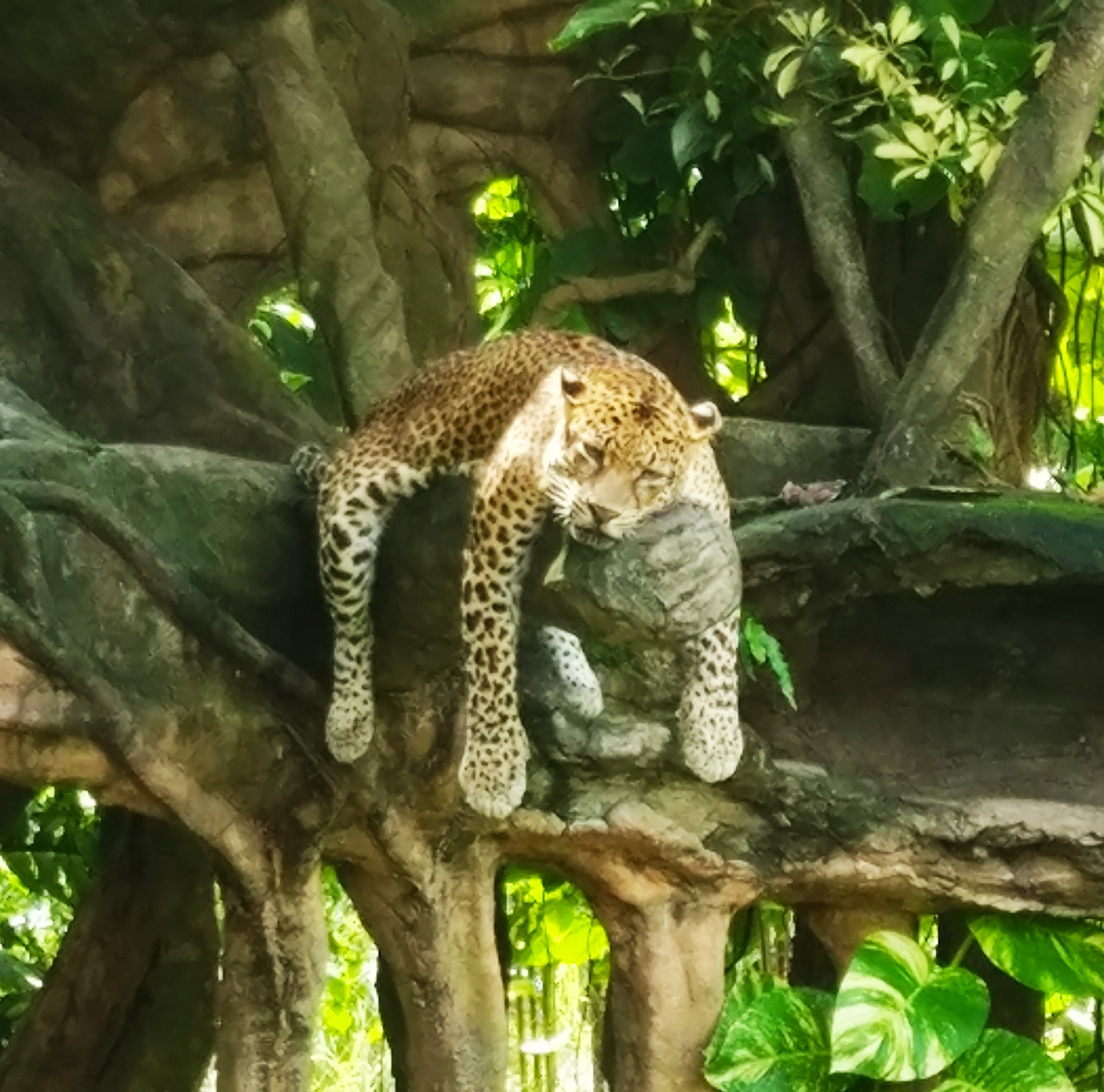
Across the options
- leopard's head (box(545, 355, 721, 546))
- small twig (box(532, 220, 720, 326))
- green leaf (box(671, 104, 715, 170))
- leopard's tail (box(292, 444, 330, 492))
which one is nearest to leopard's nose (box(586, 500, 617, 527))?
leopard's head (box(545, 355, 721, 546))

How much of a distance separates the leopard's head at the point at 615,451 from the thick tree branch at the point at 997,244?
85 centimetres

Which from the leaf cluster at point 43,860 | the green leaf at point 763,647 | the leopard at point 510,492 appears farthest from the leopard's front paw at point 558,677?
the leaf cluster at point 43,860

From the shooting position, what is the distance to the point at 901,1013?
301 centimetres

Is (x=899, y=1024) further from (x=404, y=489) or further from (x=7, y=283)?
(x=7, y=283)

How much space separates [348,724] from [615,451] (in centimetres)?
84

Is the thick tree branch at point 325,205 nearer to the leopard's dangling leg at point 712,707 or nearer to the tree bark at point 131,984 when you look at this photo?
the leopard's dangling leg at point 712,707

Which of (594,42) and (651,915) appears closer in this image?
(651,915)

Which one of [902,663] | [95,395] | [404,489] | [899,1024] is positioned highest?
[95,395]

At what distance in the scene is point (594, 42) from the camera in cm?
451

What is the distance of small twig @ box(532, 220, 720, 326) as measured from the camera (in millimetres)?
4320

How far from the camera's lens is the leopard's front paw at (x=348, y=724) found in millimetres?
2977

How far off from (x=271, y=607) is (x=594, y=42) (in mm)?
2184

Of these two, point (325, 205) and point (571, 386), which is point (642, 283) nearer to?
point (325, 205)

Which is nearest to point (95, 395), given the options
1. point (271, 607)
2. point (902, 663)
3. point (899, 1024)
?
point (271, 607)
